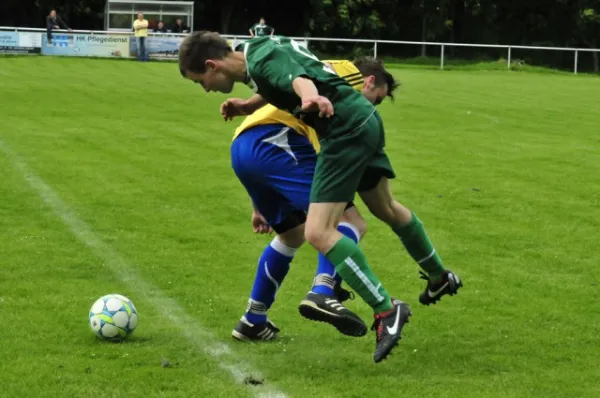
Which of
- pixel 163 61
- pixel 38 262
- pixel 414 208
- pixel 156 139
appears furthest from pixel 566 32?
pixel 38 262

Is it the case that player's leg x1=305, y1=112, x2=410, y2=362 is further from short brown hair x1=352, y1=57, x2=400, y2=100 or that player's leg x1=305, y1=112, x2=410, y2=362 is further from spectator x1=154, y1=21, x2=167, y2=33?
spectator x1=154, y1=21, x2=167, y2=33

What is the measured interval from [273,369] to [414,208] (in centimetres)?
553

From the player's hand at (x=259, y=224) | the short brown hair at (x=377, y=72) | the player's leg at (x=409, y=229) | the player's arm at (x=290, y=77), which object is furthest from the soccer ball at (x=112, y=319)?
the short brown hair at (x=377, y=72)

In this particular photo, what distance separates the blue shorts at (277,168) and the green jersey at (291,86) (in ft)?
1.34

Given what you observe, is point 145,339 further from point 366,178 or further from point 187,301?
point 366,178

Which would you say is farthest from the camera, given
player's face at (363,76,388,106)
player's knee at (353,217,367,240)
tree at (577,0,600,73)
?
tree at (577,0,600,73)

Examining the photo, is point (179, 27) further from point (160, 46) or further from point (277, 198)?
point (277, 198)

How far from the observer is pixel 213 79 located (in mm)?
5480

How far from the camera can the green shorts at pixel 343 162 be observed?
5.38 metres

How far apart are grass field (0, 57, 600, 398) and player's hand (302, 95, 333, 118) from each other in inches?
50.7

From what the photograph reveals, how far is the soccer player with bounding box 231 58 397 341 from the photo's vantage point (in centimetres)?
579

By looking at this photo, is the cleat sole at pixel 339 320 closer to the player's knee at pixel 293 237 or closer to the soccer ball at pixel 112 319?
the player's knee at pixel 293 237

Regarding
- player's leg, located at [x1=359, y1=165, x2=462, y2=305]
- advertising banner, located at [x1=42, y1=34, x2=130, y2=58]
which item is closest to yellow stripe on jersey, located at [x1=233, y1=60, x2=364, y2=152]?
player's leg, located at [x1=359, y1=165, x2=462, y2=305]

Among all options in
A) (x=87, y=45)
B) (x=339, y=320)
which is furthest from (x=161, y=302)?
(x=87, y=45)
